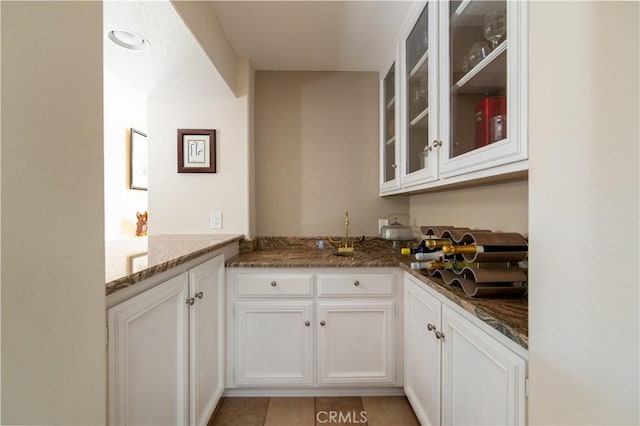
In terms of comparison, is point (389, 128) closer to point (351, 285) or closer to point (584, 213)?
point (351, 285)

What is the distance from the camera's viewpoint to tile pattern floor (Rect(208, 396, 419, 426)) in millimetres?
1498

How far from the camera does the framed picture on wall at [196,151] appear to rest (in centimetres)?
196

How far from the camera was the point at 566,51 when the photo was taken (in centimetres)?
45

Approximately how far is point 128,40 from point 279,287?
4.73ft

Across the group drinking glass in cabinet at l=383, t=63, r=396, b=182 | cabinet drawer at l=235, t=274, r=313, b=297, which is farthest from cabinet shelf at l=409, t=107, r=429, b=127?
cabinet drawer at l=235, t=274, r=313, b=297

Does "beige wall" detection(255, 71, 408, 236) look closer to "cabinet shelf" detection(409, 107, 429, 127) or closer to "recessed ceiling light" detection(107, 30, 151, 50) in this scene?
"cabinet shelf" detection(409, 107, 429, 127)

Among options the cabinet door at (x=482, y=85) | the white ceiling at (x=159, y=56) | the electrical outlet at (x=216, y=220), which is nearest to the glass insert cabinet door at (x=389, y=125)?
the cabinet door at (x=482, y=85)

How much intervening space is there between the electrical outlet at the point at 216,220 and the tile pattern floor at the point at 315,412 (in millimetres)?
1077

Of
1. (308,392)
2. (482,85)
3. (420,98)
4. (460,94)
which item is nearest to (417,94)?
(420,98)

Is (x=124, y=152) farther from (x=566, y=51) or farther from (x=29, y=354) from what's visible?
(x=566, y=51)

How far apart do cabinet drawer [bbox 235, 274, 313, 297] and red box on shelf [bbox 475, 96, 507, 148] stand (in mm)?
1104

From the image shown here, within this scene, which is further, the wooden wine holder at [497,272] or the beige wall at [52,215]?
the wooden wine holder at [497,272]

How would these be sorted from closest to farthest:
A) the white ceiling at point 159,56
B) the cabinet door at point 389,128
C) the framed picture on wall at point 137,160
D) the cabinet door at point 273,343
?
the white ceiling at point 159,56
the cabinet door at point 273,343
the cabinet door at point 389,128
the framed picture on wall at point 137,160

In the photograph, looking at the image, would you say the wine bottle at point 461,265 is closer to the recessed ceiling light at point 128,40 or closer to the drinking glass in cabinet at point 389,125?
the drinking glass in cabinet at point 389,125
